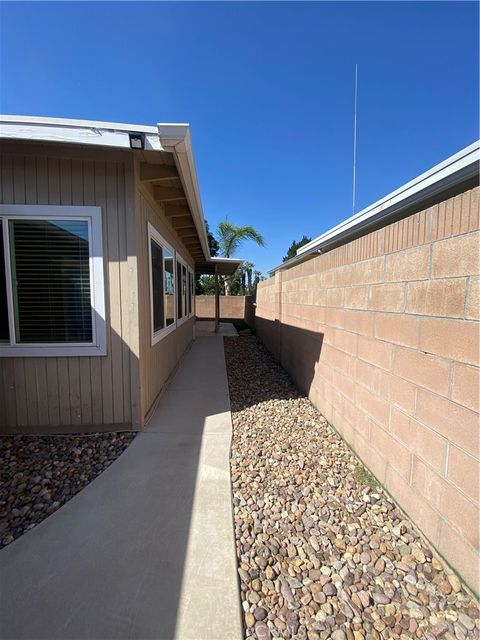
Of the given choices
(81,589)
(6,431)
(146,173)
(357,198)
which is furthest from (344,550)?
(357,198)

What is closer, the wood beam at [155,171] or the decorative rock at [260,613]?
the decorative rock at [260,613]

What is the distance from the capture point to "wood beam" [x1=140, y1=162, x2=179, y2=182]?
343 cm

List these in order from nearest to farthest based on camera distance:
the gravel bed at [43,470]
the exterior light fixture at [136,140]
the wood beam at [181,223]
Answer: the gravel bed at [43,470]
the exterior light fixture at [136,140]
the wood beam at [181,223]

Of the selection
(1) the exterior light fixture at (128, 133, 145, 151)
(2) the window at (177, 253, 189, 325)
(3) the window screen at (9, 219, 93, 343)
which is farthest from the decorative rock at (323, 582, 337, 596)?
(2) the window at (177, 253, 189, 325)

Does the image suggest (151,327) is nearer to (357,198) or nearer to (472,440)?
(472,440)

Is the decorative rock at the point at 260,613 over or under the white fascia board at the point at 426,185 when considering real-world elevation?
under

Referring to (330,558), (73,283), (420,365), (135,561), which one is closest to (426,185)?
(420,365)

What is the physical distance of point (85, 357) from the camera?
3.35 meters

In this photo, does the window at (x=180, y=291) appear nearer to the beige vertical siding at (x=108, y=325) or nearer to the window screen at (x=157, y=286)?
the window screen at (x=157, y=286)

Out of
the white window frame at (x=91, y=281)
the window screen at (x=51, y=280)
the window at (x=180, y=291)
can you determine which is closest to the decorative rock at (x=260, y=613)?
the white window frame at (x=91, y=281)

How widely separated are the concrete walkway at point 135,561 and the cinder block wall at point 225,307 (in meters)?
16.2

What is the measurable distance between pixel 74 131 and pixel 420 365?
3.47 metres

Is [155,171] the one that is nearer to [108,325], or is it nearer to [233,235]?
[108,325]

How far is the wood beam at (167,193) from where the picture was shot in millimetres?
→ 4145
